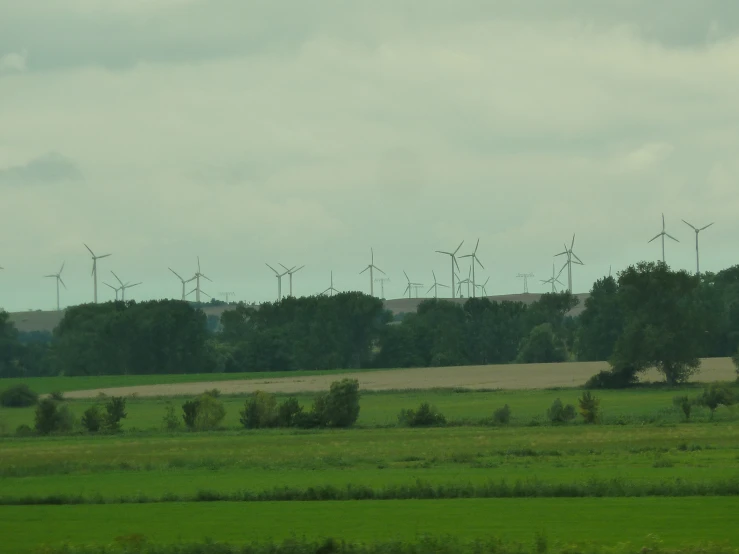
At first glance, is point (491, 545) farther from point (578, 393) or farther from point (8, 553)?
point (578, 393)

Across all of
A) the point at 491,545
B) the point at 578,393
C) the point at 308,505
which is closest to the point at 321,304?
the point at 578,393

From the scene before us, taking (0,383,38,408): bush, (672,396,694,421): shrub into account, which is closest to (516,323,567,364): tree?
(0,383,38,408): bush

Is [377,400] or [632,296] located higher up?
[632,296]

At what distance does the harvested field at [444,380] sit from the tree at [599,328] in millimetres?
13712

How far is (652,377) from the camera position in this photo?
137500 millimetres

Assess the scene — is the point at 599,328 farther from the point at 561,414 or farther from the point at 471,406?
the point at 561,414

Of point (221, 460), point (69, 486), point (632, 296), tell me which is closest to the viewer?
point (69, 486)

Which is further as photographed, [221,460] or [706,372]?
[706,372]

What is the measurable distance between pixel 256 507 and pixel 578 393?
78824mm

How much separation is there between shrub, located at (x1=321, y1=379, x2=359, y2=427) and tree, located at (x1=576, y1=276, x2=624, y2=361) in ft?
280

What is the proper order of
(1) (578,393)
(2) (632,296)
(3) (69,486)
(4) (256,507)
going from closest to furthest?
(4) (256,507) → (3) (69,486) → (1) (578,393) → (2) (632,296)

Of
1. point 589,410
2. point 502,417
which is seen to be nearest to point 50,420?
point 502,417

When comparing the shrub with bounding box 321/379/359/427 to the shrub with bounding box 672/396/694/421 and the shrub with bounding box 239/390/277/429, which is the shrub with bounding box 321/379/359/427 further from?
the shrub with bounding box 672/396/694/421

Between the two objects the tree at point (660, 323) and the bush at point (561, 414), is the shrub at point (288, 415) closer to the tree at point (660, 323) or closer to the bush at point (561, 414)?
the bush at point (561, 414)
